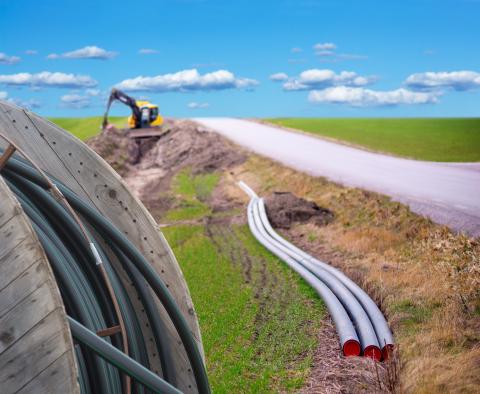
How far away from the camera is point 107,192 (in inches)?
221

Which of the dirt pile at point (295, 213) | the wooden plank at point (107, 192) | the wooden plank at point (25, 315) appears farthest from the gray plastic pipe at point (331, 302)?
the wooden plank at point (25, 315)

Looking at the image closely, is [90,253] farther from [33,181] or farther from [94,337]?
[94,337]

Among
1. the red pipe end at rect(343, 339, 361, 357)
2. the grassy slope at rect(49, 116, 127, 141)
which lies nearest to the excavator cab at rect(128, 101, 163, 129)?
the grassy slope at rect(49, 116, 127, 141)

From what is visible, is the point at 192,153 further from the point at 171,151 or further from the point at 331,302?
the point at 331,302

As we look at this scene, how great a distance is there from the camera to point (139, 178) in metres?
27.3

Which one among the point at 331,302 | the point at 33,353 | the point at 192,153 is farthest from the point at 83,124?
the point at 33,353

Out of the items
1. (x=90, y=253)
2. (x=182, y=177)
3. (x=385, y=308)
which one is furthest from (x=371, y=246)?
(x=182, y=177)

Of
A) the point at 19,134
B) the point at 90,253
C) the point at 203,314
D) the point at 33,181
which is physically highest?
the point at 19,134

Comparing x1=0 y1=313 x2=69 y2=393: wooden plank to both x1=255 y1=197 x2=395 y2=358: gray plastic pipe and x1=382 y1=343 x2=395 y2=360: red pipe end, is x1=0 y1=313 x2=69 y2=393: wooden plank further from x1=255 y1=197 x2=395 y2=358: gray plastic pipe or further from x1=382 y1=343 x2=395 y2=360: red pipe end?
x1=382 y1=343 x2=395 y2=360: red pipe end

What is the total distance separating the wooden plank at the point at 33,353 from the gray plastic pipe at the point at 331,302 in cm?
457

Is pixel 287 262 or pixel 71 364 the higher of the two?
pixel 71 364

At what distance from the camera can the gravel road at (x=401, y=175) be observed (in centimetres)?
1347

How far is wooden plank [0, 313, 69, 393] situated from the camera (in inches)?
144

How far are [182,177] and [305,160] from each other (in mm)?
5209
